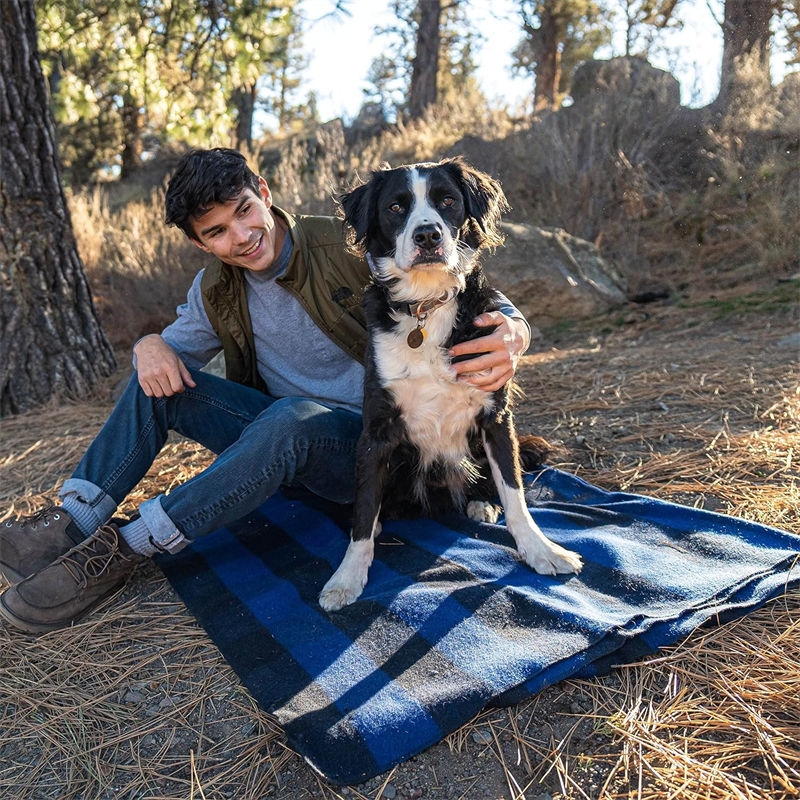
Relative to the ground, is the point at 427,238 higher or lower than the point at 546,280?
higher

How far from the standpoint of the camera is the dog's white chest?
2.25 metres

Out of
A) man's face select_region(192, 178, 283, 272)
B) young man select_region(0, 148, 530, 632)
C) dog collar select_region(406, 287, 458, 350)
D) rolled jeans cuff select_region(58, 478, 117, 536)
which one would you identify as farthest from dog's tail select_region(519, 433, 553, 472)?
rolled jeans cuff select_region(58, 478, 117, 536)

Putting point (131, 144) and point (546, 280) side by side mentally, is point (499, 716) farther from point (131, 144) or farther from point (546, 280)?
point (131, 144)

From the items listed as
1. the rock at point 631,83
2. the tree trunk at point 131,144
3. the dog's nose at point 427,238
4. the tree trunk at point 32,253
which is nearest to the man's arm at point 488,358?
the dog's nose at point 427,238

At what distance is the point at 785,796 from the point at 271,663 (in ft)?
3.95

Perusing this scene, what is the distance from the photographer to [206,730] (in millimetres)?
1694

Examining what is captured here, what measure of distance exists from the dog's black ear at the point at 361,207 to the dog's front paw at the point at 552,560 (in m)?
1.22

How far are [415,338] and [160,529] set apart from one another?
3.38 feet

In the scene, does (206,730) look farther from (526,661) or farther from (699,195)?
Answer: (699,195)

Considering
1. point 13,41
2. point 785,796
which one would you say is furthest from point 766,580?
point 13,41

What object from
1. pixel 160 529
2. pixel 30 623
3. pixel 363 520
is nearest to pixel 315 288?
pixel 363 520

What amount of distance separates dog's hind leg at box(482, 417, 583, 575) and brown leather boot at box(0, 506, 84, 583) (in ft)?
4.80

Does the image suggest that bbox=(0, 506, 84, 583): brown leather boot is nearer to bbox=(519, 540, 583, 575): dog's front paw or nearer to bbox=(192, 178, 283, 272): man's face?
bbox=(192, 178, 283, 272): man's face

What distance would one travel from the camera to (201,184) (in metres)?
2.38
